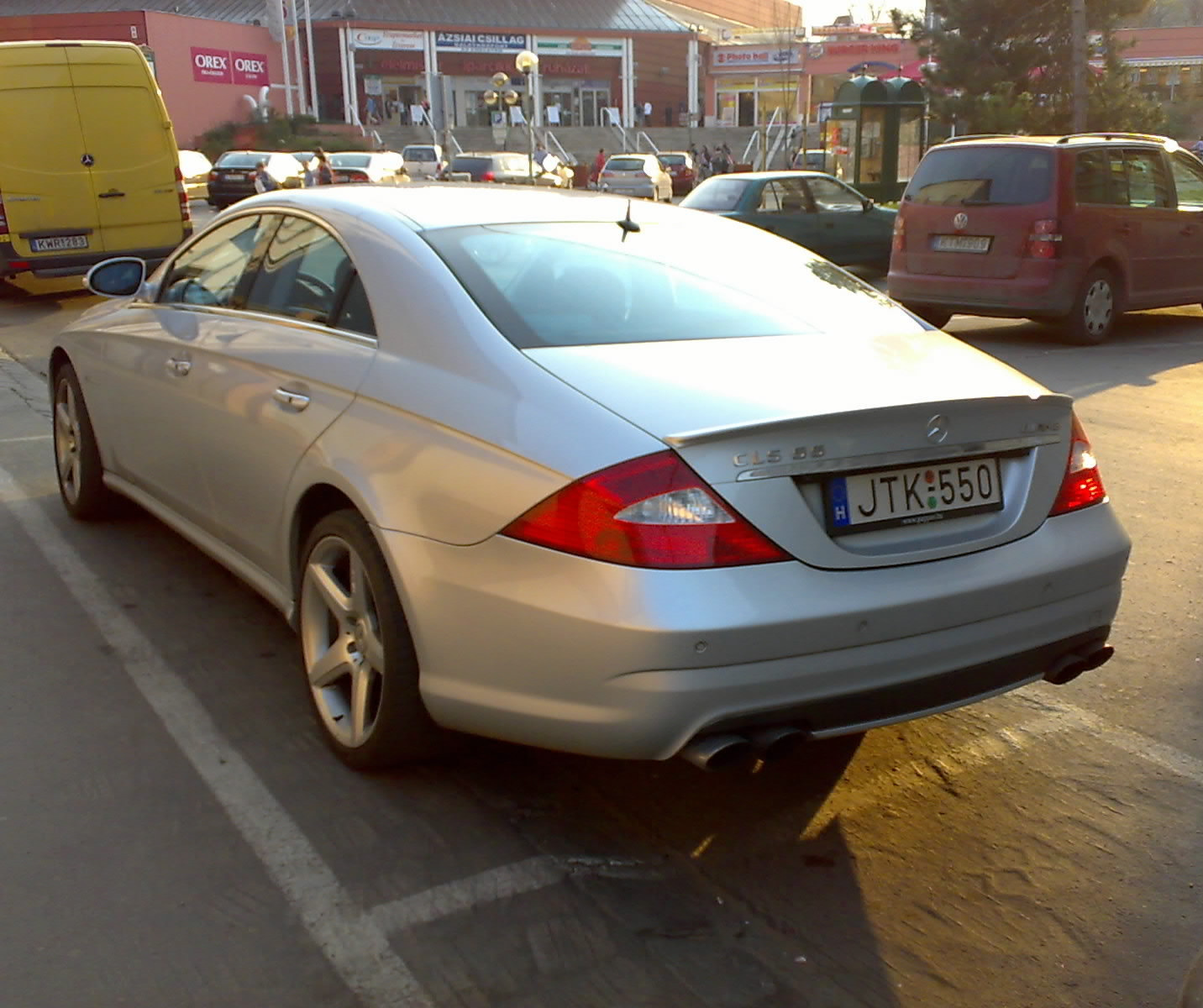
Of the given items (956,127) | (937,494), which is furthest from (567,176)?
(937,494)

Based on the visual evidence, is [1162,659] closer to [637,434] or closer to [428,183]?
[637,434]

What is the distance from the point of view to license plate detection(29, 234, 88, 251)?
46.7ft

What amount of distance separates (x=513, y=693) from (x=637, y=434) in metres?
0.64

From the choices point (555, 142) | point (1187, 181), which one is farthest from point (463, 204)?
point (555, 142)

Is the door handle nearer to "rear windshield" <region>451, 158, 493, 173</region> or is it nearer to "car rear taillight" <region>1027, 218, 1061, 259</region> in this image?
"car rear taillight" <region>1027, 218, 1061, 259</region>

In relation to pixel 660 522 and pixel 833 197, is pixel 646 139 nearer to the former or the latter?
pixel 833 197

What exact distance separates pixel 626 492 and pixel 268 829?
126 cm

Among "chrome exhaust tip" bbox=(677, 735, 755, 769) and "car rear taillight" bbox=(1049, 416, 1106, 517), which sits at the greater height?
"car rear taillight" bbox=(1049, 416, 1106, 517)

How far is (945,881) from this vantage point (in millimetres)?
3096

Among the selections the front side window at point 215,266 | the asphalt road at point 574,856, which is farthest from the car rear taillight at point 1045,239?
the front side window at point 215,266

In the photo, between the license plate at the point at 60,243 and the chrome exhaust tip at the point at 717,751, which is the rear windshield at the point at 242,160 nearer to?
the license plate at the point at 60,243

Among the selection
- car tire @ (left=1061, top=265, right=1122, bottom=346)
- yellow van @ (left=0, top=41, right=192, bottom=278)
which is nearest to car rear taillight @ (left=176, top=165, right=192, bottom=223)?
yellow van @ (left=0, top=41, right=192, bottom=278)

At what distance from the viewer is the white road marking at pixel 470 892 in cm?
291

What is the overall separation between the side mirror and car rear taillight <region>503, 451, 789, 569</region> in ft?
11.4
